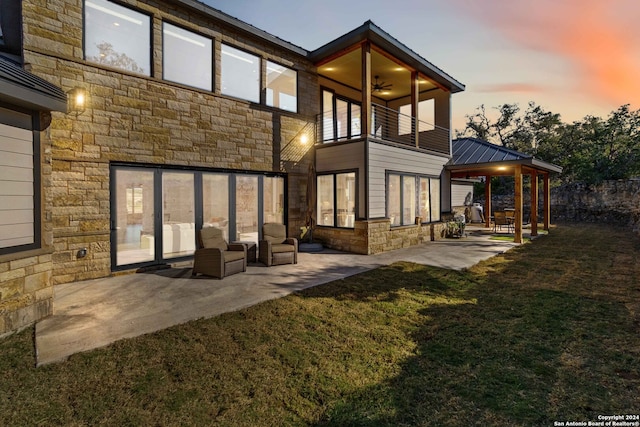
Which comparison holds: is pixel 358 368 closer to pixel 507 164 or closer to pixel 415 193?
pixel 415 193

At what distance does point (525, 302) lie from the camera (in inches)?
184

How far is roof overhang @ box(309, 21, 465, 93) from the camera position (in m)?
8.53

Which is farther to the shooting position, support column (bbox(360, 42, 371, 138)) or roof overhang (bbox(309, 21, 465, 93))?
support column (bbox(360, 42, 371, 138))

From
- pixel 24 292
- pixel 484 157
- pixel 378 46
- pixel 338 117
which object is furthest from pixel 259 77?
pixel 484 157

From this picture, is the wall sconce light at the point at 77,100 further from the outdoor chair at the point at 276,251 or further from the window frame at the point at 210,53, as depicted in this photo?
the outdoor chair at the point at 276,251

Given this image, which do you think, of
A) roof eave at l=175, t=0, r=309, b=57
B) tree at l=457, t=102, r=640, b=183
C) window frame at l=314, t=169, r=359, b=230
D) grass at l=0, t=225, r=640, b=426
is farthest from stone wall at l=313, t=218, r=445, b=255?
tree at l=457, t=102, r=640, b=183

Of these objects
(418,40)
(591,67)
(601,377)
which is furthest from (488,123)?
(601,377)

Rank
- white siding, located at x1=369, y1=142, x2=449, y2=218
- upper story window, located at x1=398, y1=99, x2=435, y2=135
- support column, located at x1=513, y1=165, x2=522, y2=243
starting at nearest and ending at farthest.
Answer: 1. white siding, located at x1=369, y1=142, x2=449, y2=218
2. support column, located at x1=513, y1=165, x2=522, y2=243
3. upper story window, located at x1=398, y1=99, x2=435, y2=135

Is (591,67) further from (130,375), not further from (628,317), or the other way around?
(130,375)

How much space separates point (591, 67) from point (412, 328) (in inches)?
569

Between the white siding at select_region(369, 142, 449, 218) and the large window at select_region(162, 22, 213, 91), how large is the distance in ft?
16.0

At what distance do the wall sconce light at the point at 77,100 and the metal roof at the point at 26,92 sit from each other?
1986mm

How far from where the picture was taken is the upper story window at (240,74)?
26.6 feet

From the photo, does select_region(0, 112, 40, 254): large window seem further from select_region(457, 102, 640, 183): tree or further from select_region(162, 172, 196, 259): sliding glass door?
select_region(457, 102, 640, 183): tree
